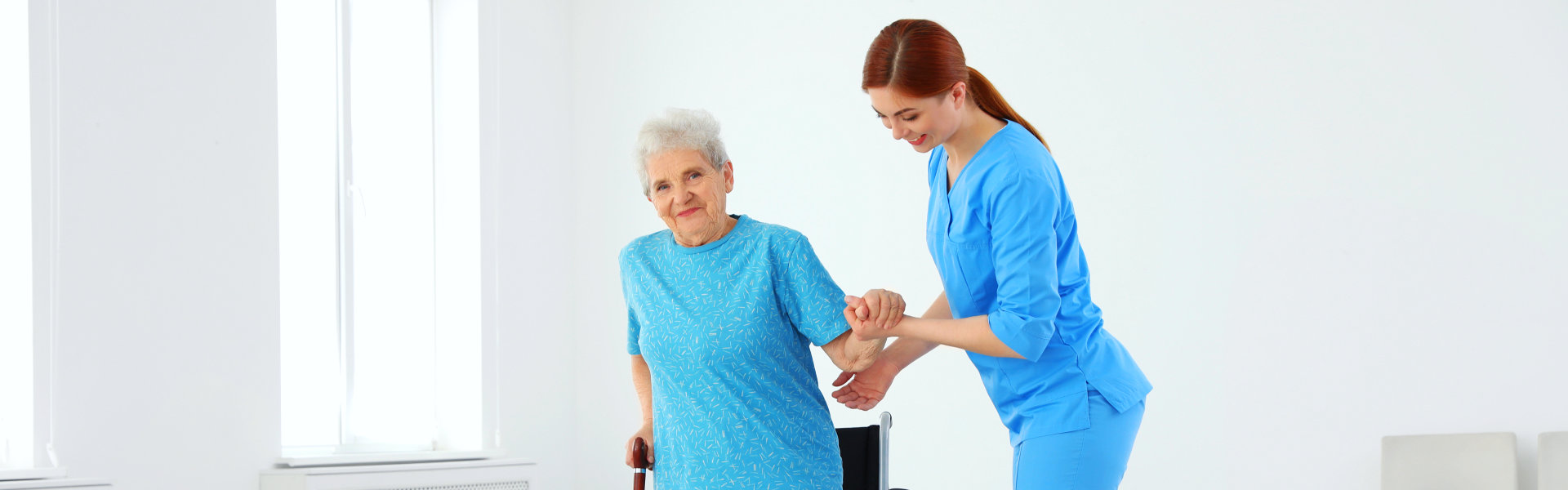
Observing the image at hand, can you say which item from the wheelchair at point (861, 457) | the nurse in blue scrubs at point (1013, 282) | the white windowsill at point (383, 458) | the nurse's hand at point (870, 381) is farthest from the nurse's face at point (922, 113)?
the white windowsill at point (383, 458)

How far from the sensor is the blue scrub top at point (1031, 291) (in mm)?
1562

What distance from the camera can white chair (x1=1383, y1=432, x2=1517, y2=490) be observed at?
294 cm

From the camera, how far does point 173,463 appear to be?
370cm

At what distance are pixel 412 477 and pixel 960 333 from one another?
3015mm

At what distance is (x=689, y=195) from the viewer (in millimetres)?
1802

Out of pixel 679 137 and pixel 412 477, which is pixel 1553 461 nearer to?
pixel 679 137

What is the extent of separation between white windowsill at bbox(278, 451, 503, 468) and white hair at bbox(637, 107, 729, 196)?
104 inches

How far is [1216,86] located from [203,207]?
3142mm

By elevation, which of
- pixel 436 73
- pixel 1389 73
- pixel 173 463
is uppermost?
pixel 436 73

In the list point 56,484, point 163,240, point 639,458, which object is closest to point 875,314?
point 639,458

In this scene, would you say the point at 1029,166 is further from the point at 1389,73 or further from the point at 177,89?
the point at 177,89

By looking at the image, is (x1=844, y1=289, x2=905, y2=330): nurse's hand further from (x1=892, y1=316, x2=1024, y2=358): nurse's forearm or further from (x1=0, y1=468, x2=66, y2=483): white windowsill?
(x1=0, y1=468, x2=66, y2=483): white windowsill

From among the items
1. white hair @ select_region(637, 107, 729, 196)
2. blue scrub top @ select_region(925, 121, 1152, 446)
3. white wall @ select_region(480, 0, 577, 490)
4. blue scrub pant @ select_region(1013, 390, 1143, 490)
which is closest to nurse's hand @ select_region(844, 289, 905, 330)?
blue scrub top @ select_region(925, 121, 1152, 446)

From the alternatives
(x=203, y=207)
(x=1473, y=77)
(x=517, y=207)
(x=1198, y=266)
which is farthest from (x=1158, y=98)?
(x=203, y=207)
